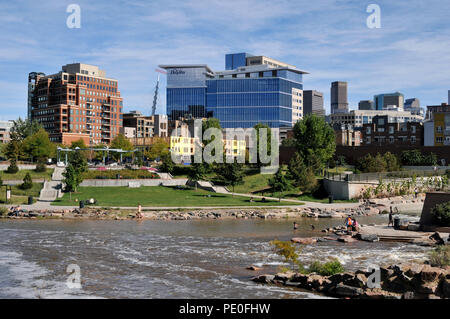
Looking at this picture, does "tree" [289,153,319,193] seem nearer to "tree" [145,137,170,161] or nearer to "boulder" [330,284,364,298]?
"tree" [145,137,170,161]

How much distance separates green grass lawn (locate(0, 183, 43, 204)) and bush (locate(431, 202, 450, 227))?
48.8 metres

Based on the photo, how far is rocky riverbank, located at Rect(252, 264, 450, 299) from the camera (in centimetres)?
2308

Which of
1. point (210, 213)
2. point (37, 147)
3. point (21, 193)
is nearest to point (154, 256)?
point (210, 213)

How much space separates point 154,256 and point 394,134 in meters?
119

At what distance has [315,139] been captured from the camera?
96.4 meters

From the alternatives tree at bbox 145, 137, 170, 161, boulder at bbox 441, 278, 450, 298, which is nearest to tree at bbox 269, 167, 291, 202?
boulder at bbox 441, 278, 450, 298

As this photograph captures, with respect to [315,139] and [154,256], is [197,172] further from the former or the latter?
[154,256]

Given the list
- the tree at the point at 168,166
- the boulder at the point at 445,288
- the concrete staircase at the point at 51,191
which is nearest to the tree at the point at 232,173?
the tree at the point at 168,166

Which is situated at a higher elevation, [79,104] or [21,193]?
[79,104]
